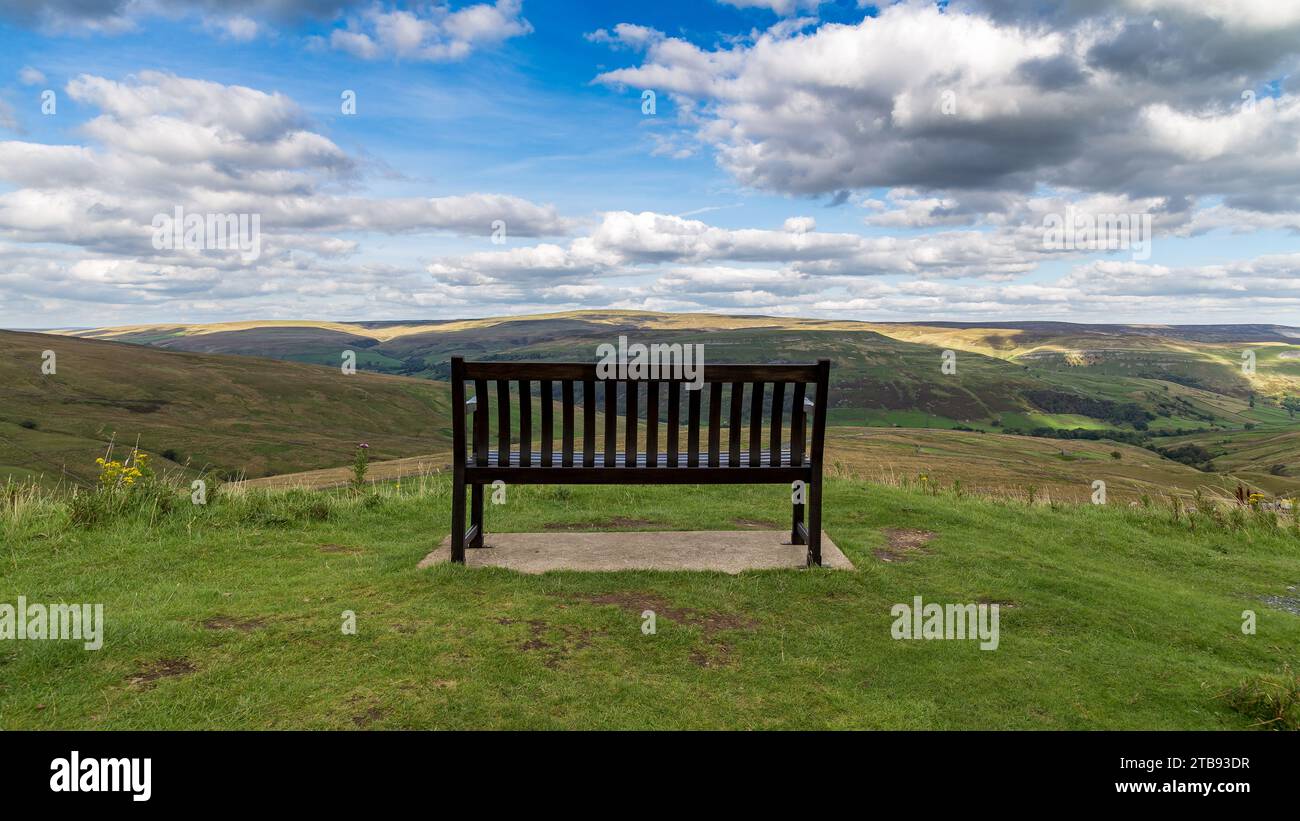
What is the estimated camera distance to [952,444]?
95.4 m

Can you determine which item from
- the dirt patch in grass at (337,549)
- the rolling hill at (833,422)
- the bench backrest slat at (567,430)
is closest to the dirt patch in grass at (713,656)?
the bench backrest slat at (567,430)

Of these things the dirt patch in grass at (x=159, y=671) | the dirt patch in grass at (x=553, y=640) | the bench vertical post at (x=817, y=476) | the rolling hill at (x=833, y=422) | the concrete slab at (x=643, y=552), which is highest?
the bench vertical post at (x=817, y=476)

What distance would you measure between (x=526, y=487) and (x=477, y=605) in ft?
16.6

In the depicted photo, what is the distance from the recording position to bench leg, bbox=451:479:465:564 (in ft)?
19.2

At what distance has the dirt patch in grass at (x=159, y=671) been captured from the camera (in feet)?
12.0

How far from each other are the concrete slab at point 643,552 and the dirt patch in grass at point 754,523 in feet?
1.86

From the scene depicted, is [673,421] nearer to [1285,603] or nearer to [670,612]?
[670,612]

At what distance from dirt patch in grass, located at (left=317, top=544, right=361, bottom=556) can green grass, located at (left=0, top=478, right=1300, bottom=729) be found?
0.13ft

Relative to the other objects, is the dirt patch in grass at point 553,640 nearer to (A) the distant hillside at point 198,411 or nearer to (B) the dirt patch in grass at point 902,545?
(B) the dirt patch in grass at point 902,545

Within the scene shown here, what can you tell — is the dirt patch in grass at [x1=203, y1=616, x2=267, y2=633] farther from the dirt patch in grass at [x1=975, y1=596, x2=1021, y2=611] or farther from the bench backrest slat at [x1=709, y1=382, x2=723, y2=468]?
the dirt patch in grass at [x1=975, y1=596, x2=1021, y2=611]

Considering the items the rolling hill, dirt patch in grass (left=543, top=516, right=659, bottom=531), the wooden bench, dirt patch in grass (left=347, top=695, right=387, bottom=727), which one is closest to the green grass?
dirt patch in grass (left=347, top=695, right=387, bottom=727)

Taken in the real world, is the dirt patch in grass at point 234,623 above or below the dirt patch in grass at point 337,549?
above

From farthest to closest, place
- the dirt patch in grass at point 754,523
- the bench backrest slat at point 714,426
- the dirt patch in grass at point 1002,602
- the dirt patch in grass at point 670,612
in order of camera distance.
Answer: the dirt patch in grass at point 754,523
the bench backrest slat at point 714,426
the dirt patch in grass at point 1002,602
the dirt patch in grass at point 670,612
